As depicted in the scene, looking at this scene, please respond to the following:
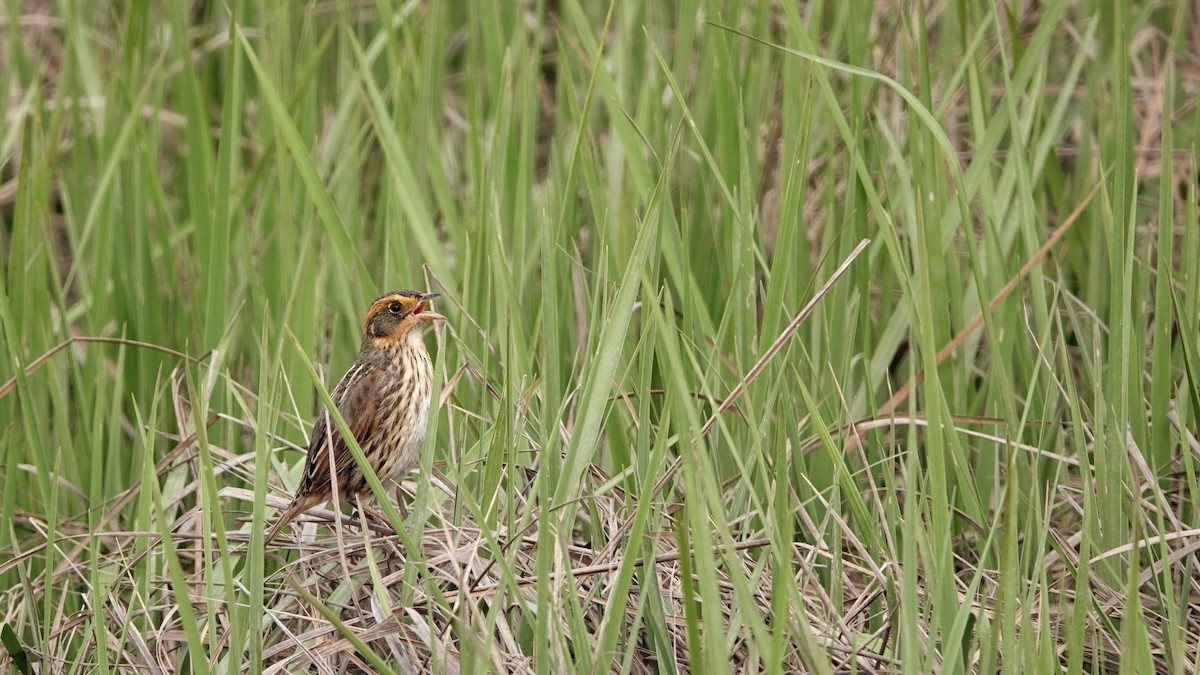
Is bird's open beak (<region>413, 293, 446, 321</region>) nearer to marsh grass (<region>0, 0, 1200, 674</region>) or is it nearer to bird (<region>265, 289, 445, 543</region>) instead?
bird (<region>265, 289, 445, 543</region>)

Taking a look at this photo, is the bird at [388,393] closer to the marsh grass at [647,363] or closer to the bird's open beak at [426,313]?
the bird's open beak at [426,313]

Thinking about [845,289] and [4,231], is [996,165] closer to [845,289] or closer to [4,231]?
[845,289]

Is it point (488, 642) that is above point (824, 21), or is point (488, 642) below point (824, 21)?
below

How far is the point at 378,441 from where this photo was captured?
4.18 m

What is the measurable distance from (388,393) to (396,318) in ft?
0.73

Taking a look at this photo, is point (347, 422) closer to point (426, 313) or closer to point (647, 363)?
point (426, 313)

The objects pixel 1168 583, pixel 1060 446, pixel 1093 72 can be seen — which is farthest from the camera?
pixel 1093 72

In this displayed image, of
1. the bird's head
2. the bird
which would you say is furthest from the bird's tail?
the bird's head

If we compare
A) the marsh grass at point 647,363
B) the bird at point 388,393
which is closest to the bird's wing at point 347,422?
the bird at point 388,393

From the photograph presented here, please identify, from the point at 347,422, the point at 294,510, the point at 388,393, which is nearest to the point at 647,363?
the point at 294,510

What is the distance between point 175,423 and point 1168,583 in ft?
11.3

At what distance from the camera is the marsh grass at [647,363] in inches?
120

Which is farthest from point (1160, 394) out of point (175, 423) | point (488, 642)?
point (175, 423)

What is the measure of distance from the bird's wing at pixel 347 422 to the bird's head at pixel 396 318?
0.10 meters
